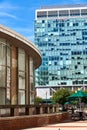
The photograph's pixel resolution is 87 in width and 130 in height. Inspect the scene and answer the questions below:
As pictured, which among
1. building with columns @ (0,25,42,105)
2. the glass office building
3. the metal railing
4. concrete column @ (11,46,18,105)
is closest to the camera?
the metal railing

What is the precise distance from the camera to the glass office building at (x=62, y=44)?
148m

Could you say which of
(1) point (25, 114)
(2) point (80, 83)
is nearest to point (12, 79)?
(1) point (25, 114)

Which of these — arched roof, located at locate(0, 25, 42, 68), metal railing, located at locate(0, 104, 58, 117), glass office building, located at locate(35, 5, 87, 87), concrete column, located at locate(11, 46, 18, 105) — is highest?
glass office building, located at locate(35, 5, 87, 87)

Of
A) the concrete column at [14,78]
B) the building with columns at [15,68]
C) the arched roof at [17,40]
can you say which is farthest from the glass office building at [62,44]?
the concrete column at [14,78]

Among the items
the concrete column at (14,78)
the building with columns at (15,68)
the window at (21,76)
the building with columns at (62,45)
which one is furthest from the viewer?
the building with columns at (62,45)

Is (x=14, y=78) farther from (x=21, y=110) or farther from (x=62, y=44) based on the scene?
(x=62, y=44)

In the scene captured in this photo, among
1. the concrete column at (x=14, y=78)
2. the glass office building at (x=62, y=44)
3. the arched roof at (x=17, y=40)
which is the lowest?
the concrete column at (x=14, y=78)

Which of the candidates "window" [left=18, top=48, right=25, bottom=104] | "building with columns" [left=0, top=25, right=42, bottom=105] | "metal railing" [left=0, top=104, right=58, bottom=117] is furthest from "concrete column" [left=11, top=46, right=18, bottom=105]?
"metal railing" [left=0, top=104, right=58, bottom=117]

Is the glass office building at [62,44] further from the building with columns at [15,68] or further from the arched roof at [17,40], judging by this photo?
the building with columns at [15,68]

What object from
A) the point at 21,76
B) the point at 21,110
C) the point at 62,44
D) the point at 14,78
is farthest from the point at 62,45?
the point at 21,110

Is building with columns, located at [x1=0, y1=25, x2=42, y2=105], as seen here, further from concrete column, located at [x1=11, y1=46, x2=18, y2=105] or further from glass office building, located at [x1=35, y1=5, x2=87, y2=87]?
glass office building, located at [x1=35, y1=5, x2=87, y2=87]

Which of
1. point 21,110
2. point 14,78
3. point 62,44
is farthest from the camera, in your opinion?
point 62,44

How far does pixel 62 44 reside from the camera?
153 m

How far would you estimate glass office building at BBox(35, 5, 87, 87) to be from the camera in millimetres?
147750
